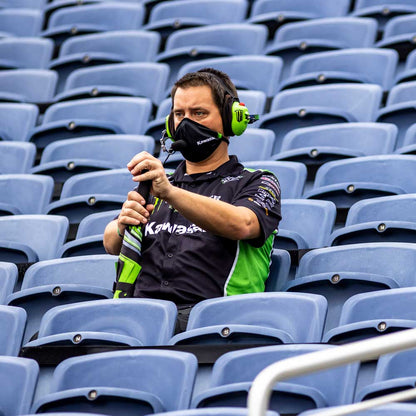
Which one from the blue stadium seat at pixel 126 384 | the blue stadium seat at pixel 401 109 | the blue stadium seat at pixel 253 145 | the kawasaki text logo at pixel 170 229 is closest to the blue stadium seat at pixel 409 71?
the blue stadium seat at pixel 401 109

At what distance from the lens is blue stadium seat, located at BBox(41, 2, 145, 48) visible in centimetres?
478

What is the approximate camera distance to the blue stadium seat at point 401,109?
3.14 metres

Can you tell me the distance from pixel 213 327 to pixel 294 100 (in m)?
1.69

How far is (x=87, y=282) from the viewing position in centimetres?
247

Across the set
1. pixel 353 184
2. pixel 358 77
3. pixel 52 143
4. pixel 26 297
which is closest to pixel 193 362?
pixel 26 297

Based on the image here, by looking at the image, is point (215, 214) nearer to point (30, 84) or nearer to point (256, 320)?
point (256, 320)

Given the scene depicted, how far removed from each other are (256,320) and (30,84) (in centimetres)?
254

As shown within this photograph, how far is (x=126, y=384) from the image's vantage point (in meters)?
1.81

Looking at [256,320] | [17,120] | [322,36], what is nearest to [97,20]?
[17,120]

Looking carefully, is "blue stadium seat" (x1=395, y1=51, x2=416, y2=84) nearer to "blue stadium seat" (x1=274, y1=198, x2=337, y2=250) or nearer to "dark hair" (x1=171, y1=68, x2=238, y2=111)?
"blue stadium seat" (x1=274, y1=198, x2=337, y2=250)

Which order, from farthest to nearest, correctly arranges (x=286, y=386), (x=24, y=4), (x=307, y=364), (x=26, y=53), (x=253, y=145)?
1. (x=24, y=4)
2. (x=26, y=53)
3. (x=253, y=145)
4. (x=286, y=386)
5. (x=307, y=364)

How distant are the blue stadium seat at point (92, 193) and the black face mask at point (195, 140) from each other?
61 cm

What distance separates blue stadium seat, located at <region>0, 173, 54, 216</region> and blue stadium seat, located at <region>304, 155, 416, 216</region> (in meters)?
0.84

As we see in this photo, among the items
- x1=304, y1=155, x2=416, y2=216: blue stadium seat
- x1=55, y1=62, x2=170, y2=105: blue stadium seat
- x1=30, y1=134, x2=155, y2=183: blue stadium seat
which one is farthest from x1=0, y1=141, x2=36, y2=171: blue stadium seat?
x1=304, y1=155, x2=416, y2=216: blue stadium seat
